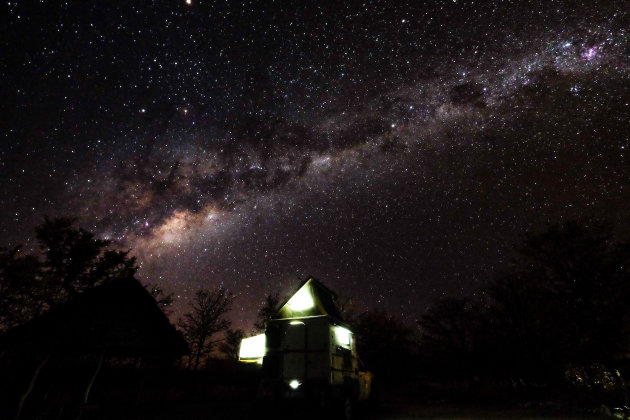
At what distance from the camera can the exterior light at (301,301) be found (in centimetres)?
1317

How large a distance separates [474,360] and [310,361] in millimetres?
27552

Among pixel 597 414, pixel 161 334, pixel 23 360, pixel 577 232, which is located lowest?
pixel 597 414

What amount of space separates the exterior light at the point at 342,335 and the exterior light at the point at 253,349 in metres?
3.51

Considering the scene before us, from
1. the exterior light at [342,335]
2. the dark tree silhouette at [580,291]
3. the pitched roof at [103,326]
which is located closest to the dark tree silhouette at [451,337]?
the dark tree silhouette at [580,291]

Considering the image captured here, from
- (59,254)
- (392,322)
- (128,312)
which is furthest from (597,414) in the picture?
(59,254)

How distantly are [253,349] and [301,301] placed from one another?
3.21 metres

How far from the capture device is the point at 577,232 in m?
18.6

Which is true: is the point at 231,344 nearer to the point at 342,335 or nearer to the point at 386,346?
the point at 386,346

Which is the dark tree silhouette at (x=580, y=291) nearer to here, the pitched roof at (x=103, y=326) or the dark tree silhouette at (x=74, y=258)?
the pitched roof at (x=103, y=326)

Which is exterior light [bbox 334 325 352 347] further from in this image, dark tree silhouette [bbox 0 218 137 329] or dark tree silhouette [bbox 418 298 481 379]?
dark tree silhouette [bbox 418 298 481 379]

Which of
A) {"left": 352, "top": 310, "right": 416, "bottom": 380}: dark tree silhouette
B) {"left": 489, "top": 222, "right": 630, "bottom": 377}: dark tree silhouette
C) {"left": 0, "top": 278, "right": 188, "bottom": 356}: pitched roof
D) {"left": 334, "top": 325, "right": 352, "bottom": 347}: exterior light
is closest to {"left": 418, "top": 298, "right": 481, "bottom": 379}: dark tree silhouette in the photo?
{"left": 352, "top": 310, "right": 416, "bottom": 380}: dark tree silhouette

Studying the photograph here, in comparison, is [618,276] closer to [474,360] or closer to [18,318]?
[474,360]

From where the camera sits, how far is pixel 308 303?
13242 mm

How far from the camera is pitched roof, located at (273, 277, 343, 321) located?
13.0 metres
